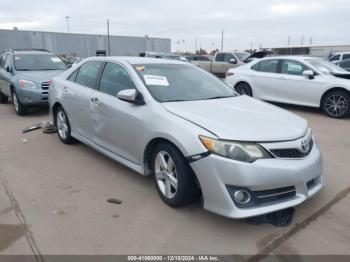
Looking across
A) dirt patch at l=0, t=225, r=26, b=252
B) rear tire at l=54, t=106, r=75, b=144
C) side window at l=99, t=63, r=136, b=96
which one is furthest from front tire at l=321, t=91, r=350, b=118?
dirt patch at l=0, t=225, r=26, b=252

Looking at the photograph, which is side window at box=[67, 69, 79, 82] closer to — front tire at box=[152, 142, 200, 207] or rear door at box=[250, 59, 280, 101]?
front tire at box=[152, 142, 200, 207]

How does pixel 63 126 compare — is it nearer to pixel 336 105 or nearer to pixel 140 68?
pixel 140 68

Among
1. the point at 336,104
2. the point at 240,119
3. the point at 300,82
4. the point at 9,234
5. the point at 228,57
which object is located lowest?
the point at 9,234

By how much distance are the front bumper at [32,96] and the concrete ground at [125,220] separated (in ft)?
11.0

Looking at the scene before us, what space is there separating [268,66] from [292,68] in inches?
30.3

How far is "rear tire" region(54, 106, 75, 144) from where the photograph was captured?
17.5 ft

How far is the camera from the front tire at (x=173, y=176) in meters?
3.05

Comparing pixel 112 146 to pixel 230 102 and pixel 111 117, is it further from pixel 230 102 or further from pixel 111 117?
pixel 230 102

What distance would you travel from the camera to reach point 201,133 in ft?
9.55

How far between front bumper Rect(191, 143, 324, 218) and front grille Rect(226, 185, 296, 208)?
0.02 m

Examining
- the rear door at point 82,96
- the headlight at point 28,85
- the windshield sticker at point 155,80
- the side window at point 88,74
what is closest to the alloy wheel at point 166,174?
the windshield sticker at point 155,80

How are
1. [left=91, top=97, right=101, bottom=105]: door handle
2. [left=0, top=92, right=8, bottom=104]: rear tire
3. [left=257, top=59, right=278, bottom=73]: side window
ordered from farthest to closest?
[left=0, top=92, right=8, bottom=104]: rear tire → [left=257, top=59, right=278, bottom=73]: side window → [left=91, top=97, right=101, bottom=105]: door handle

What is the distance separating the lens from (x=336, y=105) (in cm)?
762

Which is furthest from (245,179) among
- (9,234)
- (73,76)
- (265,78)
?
(265,78)
